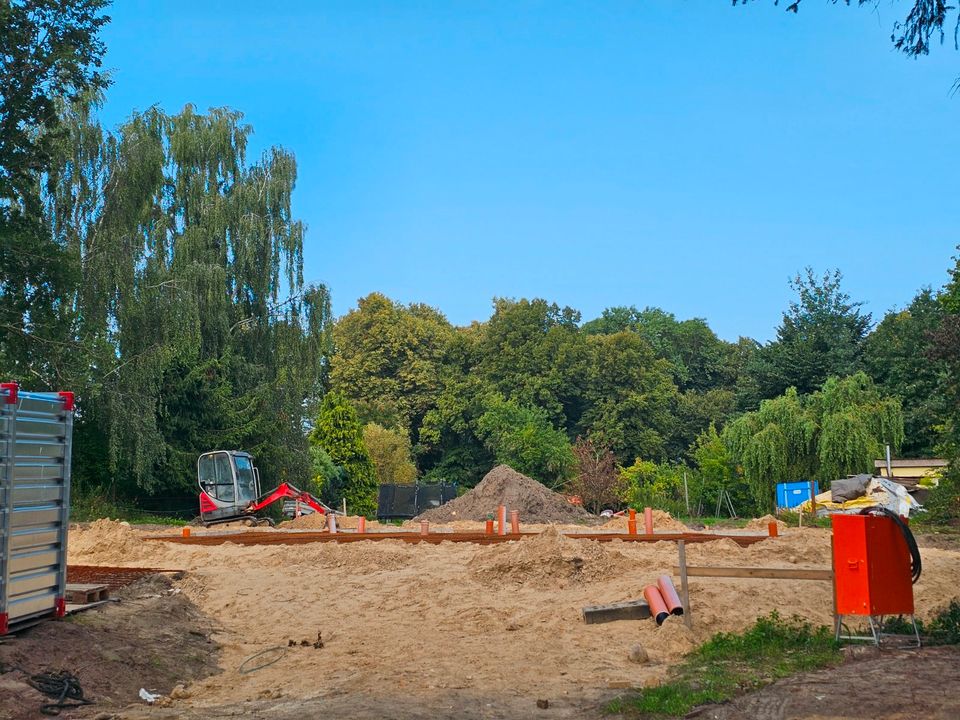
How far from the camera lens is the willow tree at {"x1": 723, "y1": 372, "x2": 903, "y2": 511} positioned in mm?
39688

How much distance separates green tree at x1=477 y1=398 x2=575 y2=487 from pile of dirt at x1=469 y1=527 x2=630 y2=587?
37189 mm

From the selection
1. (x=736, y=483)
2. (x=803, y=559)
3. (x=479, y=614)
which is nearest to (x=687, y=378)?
(x=736, y=483)

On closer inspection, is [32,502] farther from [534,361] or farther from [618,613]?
[534,361]

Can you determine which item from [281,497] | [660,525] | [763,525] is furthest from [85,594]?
[763,525]

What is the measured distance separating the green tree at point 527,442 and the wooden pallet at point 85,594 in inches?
1646

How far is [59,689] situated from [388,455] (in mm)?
50712

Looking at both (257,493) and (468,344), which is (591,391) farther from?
(257,493)

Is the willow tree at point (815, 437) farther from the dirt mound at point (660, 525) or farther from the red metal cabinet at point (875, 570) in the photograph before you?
the red metal cabinet at point (875, 570)

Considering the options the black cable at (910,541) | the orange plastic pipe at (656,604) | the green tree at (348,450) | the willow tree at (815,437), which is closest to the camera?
the black cable at (910,541)

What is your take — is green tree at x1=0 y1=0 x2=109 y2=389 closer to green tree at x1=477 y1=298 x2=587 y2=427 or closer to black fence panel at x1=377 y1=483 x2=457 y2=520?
black fence panel at x1=377 y1=483 x2=457 y2=520

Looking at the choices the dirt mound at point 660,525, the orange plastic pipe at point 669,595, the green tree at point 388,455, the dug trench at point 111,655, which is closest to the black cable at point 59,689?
the dug trench at point 111,655

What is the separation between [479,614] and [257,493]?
857 inches

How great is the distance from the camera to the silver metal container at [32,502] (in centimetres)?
1012

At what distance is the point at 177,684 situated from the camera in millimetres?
10875
